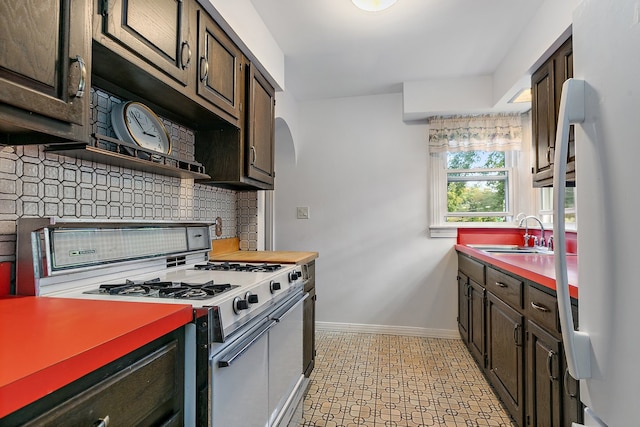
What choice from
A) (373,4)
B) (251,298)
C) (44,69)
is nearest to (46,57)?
(44,69)

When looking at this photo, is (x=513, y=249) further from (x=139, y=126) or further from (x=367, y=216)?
(x=139, y=126)

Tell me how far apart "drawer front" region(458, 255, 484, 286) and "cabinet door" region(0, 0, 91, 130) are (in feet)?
7.92

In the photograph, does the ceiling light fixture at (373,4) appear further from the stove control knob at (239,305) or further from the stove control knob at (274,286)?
the stove control knob at (239,305)

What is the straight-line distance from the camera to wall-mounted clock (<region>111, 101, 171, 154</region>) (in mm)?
1369

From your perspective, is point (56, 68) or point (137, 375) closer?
point (137, 375)

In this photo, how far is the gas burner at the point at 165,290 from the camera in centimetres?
104

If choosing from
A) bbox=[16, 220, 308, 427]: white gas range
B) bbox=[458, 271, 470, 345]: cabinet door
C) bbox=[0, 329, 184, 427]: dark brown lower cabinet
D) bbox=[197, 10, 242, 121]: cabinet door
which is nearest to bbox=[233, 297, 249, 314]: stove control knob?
bbox=[16, 220, 308, 427]: white gas range

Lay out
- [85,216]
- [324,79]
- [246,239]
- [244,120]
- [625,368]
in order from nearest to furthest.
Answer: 1. [625,368]
2. [85,216]
3. [244,120]
4. [246,239]
5. [324,79]

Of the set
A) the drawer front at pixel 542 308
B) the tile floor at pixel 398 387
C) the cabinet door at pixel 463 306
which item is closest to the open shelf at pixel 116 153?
the tile floor at pixel 398 387

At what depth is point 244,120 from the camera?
78.9 inches

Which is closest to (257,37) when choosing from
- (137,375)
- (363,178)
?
(363,178)

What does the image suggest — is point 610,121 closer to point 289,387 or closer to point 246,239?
point 289,387

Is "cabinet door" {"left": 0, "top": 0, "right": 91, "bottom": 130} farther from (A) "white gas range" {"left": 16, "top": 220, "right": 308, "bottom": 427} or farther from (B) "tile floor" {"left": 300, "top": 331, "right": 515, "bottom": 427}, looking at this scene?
(B) "tile floor" {"left": 300, "top": 331, "right": 515, "bottom": 427}

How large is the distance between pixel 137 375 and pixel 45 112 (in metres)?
0.67
